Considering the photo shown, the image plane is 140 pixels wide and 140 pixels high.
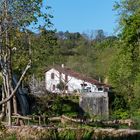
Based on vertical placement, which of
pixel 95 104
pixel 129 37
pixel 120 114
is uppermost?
pixel 129 37

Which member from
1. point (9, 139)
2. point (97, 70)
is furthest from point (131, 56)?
point (97, 70)

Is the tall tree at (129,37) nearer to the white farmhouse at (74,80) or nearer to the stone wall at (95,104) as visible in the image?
the stone wall at (95,104)

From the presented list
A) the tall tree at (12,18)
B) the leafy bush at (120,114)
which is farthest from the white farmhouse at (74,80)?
the tall tree at (12,18)

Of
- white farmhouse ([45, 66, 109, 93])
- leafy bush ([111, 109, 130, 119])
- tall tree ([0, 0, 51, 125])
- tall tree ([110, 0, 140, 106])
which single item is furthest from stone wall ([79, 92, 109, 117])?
tall tree ([0, 0, 51, 125])

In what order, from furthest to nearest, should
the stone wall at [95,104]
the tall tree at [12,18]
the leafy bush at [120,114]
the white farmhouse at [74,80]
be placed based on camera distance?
1. the white farmhouse at [74,80]
2. the stone wall at [95,104]
3. the leafy bush at [120,114]
4. the tall tree at [12,18]

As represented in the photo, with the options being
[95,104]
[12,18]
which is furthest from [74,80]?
[12,18]

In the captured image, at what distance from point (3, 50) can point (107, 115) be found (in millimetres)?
36005

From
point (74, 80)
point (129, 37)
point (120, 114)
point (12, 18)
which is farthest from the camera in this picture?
point (74, 80)

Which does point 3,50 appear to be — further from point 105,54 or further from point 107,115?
point 105,54

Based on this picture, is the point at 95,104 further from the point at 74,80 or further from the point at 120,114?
the point at 74,80

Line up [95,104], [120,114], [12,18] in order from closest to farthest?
[12,18]
[95,104]
[120,114]

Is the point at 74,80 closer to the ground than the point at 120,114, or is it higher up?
higher up

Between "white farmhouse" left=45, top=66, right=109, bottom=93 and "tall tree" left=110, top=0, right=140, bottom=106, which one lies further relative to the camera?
"white farmhouse" left=45, top=66, right=109, bottom=93

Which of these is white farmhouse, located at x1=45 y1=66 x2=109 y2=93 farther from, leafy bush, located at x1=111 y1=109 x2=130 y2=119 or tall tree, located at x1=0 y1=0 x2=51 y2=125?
tall tree, located at x1=0 y1=0 x2=51 y2=125
